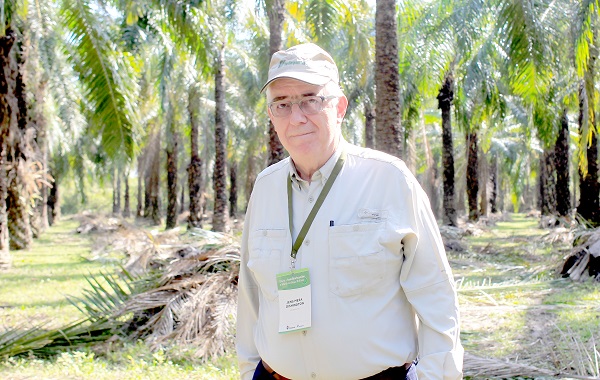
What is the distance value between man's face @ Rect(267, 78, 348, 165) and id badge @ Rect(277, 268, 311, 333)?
17.0 inches

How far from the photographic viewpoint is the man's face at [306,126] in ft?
7.78

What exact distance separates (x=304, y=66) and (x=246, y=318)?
1.07 metres

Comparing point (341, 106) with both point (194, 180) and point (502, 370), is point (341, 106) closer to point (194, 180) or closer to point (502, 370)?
point (502, 370)

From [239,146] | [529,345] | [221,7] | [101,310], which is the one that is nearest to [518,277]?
[529,345]

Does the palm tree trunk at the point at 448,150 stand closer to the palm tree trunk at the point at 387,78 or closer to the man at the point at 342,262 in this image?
the palm tree trunk at the point at 387,78

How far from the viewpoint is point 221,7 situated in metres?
15.9

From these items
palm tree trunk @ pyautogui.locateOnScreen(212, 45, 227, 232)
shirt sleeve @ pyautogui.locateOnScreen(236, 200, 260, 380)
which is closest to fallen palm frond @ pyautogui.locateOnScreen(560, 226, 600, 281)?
shirt sleeve @ pyautogui.locateOnScreen(236, 200, 260, 380)

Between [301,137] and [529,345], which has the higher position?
[301,137]

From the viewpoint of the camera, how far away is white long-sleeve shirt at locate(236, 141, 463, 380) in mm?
2193

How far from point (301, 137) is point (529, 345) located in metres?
3.97

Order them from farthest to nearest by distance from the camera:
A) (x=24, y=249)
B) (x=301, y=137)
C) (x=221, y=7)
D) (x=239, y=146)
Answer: (x=239, y=146)
(x=24, y=249)
(x=221, y=7)
(x=301, y=137)

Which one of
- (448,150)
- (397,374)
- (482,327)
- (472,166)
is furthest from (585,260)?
(472,166)

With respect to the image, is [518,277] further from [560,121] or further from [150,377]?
[560,121]

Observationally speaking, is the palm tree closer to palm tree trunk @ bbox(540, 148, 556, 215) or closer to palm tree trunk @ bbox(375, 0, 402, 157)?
palm tree trunk @ bbox(375, 0, 402, 157)
